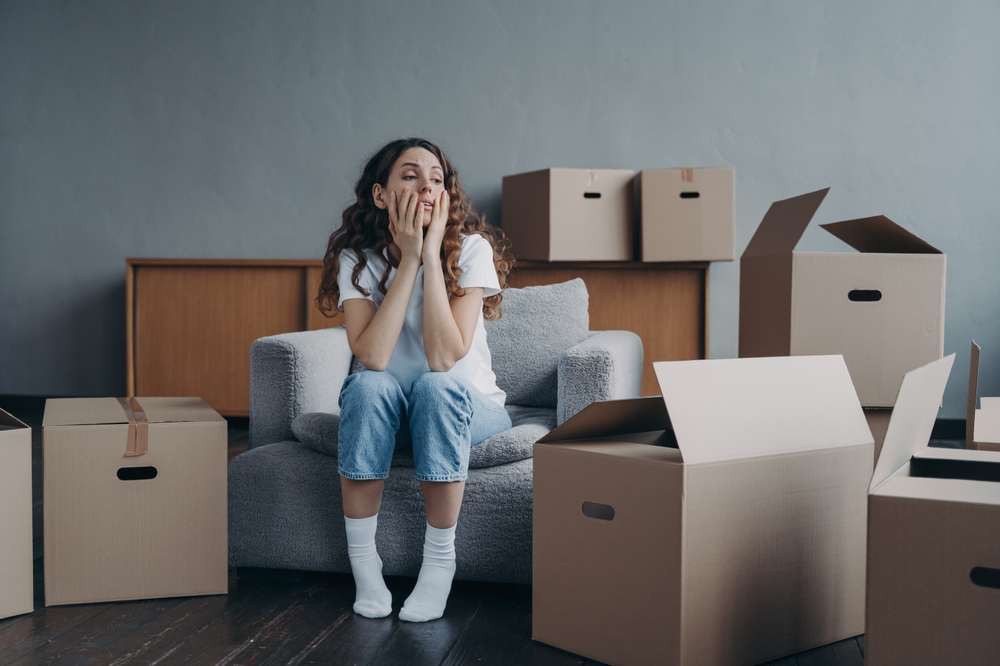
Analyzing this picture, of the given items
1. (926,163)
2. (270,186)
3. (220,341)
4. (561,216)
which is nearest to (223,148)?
(270,186)

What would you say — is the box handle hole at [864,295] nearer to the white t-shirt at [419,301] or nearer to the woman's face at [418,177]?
the white t-shirt at [419,301]

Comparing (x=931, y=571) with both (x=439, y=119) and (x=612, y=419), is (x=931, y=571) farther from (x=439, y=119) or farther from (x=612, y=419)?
(x=439, y=119)

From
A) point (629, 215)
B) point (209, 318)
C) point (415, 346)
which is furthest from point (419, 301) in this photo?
point (209, 318)

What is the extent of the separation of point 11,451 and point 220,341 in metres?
1.81

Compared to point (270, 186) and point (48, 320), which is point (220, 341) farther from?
point (48, 320)

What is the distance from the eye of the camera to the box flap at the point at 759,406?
3.40 ft

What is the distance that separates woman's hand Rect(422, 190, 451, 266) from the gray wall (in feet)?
5.43

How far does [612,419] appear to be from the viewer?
3.84 ft

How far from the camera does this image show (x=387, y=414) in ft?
4.51

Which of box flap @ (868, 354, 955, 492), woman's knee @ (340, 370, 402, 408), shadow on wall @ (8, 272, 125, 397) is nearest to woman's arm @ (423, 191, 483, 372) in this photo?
woman's knee @ (340, 370, 402, 408)

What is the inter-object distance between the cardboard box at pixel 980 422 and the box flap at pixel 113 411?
1285mm

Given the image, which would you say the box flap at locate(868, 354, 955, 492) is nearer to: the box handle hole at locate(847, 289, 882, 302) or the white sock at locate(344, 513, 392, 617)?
the box handle hole at locate(847, 289, 882, 302)

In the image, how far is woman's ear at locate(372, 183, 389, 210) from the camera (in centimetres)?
161

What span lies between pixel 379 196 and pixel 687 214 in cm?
142
